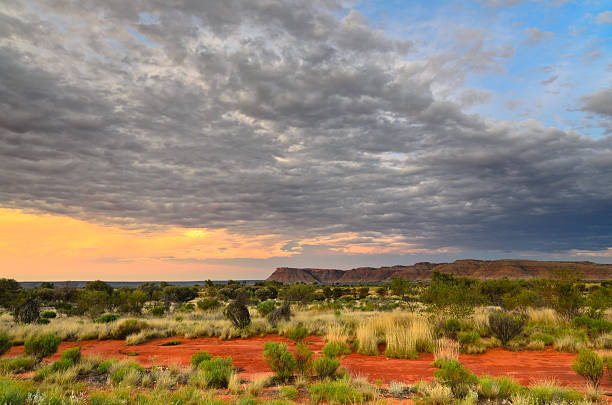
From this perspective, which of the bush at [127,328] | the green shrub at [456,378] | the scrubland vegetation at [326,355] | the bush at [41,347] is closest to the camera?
the scrubland vegetation at [326,355]

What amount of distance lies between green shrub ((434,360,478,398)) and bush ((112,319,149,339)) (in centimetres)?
1582

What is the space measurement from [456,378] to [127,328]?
16.7 metres

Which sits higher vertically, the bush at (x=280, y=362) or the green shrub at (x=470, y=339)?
the bush at (x=280, y=362)

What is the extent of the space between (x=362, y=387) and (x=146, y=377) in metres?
5.44

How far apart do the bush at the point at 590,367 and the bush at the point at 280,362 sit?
7.19 metres

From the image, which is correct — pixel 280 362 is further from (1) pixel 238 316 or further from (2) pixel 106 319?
(2) pixel 106 319

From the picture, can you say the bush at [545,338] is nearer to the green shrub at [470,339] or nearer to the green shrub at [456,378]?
the green shrub at [470,339]

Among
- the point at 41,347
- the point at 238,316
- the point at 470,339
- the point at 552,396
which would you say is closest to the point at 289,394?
the point at 552,396

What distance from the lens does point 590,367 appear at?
26.3ft

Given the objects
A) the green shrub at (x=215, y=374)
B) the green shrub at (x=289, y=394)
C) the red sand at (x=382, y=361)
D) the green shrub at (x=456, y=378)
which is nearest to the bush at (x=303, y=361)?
the red sand at (x=382, y=361)

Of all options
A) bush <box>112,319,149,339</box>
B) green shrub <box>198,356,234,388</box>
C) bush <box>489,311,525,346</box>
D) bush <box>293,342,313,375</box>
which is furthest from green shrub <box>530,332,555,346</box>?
bush <box>112,319,149,339</box>

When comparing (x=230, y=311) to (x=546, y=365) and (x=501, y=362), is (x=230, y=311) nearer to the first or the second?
(x=501, y=362)

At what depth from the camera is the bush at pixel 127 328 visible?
17.3 meters

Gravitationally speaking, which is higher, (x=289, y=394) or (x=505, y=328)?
(x=289, y=394)
